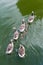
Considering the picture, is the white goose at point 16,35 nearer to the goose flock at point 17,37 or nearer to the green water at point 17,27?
the goose flock at point 17,37

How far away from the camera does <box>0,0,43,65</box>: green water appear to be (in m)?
13.5

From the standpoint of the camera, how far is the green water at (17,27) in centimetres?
1353

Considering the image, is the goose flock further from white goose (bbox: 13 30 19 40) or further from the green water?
the green water

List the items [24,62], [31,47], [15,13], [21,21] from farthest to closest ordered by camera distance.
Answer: [15,13] → [21,21] → [31,47] → [24,62]

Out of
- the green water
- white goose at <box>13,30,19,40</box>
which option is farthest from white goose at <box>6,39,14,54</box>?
white goose at <box>13,30,19,40</box>

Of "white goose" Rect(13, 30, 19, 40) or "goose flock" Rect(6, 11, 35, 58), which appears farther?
"white goose" Rect(13, 30, 19, 40)

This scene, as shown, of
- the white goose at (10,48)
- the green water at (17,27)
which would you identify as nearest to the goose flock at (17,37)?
the white goose at (10,48)

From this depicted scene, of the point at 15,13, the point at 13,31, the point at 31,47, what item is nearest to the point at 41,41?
the point at 31,47

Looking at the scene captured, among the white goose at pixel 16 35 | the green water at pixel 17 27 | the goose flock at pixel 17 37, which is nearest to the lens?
the green water at pixel 17 27

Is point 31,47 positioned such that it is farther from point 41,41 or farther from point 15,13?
point 15,13

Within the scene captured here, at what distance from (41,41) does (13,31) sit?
2.15 meters

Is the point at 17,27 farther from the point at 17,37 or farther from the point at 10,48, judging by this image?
the point at 10,48

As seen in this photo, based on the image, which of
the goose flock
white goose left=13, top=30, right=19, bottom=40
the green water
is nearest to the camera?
the green water

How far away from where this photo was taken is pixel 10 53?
45.3 ft
